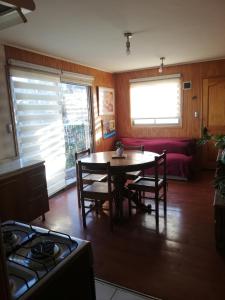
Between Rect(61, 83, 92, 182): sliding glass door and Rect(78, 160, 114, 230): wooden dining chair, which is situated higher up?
Rect(61, 83, 92, 182): sliding glass door

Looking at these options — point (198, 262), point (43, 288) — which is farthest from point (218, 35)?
point (43, 288)

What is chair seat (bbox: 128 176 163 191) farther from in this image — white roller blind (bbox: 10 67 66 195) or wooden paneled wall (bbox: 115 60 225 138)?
wooden paneled wall (bbox: 115 60 225 138)

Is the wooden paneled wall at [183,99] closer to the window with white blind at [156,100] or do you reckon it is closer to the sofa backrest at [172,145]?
the window with white blind at [156,100]

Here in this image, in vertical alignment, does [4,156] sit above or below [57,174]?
above

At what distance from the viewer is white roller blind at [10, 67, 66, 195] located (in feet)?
10.7

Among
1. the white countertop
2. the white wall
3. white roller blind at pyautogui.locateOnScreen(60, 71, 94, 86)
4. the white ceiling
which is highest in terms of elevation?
the white ceiling

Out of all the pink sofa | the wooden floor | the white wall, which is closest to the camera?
the wooden floor

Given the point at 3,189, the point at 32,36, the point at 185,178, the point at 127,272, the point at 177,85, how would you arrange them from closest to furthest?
the point at 127,272
the point at 3,189
the point at 32,36
the point at 185,178
the point at 177,85

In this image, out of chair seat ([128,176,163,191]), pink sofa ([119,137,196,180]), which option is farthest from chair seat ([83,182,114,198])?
pink sofa ([119,137,196,180])

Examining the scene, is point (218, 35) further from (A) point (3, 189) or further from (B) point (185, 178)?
(A) point (3, 189)

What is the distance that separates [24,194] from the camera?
2727mm

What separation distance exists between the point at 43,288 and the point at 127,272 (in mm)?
1497

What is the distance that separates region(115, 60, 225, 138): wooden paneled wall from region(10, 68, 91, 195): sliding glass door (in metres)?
1.25

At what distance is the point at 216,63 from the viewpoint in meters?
4.76
